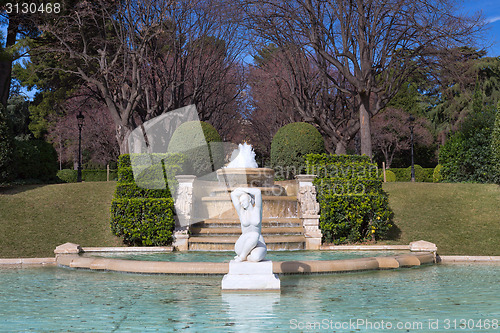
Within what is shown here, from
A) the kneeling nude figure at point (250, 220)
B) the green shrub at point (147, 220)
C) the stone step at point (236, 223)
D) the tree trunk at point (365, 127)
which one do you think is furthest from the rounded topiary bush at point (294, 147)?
the kneeling nude figure at point (250, 220)

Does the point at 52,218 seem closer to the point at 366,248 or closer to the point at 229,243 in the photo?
the point at 229,243

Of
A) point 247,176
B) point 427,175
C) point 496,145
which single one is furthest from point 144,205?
point 427,175

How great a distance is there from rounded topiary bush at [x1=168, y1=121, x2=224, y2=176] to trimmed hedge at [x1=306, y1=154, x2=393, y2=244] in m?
7.43

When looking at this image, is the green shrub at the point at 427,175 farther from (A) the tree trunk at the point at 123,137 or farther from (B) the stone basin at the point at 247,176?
(A) the tree trunk at the point at 123,137

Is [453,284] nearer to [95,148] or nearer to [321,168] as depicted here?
[321,168]

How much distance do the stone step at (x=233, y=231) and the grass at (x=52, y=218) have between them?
2.60 m

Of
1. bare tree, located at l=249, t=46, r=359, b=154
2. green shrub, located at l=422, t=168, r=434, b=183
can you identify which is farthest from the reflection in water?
green shrub, located at l=422, t=168, r=434, b=183

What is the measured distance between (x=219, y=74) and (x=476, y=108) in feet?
49.9

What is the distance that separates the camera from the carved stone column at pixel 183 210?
1398 cm

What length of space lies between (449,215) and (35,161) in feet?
60.0

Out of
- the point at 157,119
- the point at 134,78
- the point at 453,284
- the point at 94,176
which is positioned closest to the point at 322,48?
the point at 134,78

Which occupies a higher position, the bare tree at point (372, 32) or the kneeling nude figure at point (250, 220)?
→ the bare tree at point (372, 32)

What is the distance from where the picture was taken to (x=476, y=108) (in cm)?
2083

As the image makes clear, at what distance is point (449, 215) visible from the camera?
1545cm
